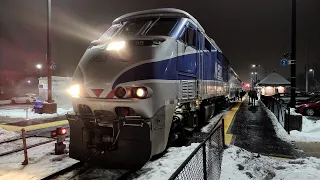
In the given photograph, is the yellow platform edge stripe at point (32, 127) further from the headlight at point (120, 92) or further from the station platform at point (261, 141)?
the station platform at point (261, 141)

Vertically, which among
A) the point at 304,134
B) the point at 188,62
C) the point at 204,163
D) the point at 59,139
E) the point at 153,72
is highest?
the point at 188,62

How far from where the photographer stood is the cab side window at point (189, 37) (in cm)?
699

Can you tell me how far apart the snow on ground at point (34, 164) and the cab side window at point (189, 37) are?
14.2ft

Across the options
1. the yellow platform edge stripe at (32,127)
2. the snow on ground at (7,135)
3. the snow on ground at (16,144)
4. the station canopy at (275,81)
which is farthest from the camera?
the station canopy at (275,81)

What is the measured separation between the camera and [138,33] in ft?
20.9

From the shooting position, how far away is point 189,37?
7398 mm

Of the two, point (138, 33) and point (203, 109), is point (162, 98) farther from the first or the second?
point (203, 109)

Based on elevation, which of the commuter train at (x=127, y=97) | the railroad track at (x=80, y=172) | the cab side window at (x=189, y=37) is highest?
the cab side window at (x=189, y=37)

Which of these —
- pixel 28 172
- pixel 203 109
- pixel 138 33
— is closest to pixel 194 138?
pixel 203 109

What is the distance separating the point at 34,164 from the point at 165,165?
10.9 ft

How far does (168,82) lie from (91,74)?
1724mm

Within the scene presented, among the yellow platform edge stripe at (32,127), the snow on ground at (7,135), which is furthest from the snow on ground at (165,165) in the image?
the yellow platform edge stripe at (32,127)

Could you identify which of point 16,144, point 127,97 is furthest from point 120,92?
point 16,144

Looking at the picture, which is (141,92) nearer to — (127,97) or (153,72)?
(127,97)
